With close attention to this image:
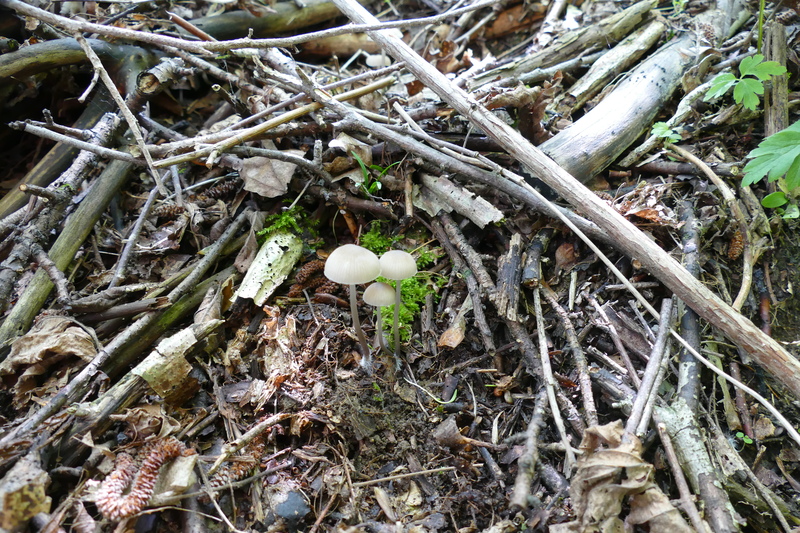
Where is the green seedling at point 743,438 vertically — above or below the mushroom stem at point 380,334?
below

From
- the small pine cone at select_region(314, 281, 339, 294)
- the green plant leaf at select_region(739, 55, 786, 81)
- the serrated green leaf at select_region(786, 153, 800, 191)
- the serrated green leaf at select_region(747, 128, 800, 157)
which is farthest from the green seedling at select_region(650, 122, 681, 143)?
the small pine cone at select_region(314, 281, 339, 294)

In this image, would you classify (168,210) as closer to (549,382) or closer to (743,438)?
(549,382)

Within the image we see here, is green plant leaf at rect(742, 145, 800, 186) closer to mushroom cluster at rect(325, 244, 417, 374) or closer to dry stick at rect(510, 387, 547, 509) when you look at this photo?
dry stick at rect(510, 387, 547, 509)

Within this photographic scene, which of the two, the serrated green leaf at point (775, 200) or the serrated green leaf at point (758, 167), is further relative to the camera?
the serrated green leaf at point (775, 200)

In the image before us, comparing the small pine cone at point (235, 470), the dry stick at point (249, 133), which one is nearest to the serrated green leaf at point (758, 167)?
the dry stick at point (249, 133)

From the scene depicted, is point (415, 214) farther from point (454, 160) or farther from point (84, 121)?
point (84, 121)

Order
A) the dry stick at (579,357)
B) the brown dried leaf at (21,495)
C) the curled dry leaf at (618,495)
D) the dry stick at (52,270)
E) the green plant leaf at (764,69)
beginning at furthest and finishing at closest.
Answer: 1. the green plant leaf at (764,69)
2. the dry stick at (52,270)
3. the dry stick at (579,357)
4. the curled dry leaf at (618,495)
5. the brown dried leaf at (21,495)

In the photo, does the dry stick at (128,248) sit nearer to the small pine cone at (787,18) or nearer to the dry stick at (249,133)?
the dry stick at (249,133)
